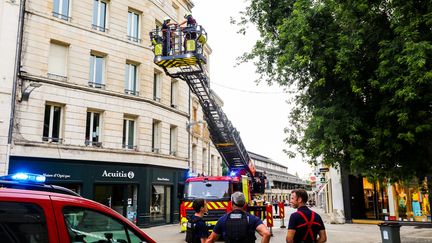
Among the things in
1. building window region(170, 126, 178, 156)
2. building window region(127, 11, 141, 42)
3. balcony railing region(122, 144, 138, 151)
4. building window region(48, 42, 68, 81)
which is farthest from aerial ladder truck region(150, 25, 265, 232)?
building window region(170, 126, 178, 156)

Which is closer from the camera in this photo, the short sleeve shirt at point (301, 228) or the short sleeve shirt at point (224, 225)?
the short sleeve shirt at point (224, 225)

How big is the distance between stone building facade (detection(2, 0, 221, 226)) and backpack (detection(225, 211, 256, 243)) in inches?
550

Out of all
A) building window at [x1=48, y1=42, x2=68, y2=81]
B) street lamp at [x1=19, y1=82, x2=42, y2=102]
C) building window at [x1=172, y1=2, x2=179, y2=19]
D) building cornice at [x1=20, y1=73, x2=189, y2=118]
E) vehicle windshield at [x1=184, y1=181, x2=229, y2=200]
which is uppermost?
building window at [x1=172, y1=2, x2=179, y2=19]

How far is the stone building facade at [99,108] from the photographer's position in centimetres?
1719

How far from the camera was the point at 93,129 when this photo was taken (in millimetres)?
19250

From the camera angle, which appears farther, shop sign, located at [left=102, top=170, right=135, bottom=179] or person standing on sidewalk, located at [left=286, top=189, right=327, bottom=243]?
shop sign, located at [left=102, top=170, right=135, bottom=179]

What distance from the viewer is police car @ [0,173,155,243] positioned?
308 centimetres

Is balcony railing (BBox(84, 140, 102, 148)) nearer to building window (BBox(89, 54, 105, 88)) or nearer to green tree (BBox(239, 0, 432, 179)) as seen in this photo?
building window (BBox(89, 54, 105, 88))

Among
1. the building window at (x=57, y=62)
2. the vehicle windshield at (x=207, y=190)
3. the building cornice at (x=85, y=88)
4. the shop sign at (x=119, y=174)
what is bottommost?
the vehicle windshield at (x=207, y=190)

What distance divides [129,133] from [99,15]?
6457 millimetres

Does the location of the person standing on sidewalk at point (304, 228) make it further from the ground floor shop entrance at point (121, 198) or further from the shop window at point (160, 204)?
the shop window at point (160, 204)

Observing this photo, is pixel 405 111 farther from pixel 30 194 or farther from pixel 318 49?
pixel 30 194

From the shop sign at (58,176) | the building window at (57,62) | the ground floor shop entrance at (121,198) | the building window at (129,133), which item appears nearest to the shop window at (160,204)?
the ground floor shop entrance at (121,198)

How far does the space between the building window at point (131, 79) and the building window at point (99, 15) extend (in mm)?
2421
